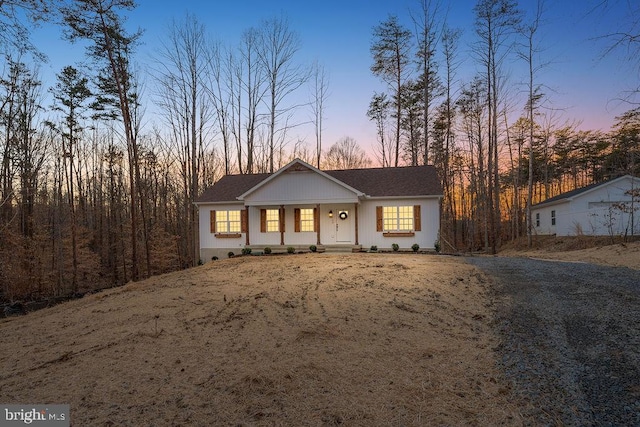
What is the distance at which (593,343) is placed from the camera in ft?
13.4

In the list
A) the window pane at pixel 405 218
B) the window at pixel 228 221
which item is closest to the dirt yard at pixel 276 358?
the window pane at pixel 405 218

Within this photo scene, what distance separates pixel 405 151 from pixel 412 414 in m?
26.0

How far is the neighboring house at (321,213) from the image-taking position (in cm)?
1546

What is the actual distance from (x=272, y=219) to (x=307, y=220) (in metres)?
1.87

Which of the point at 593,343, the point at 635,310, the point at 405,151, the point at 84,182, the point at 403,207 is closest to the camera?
the point at 593,343

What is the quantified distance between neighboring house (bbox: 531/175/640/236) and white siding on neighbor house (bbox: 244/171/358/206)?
1513 cm

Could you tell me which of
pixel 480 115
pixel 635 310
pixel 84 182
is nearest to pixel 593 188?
pixel 480 115

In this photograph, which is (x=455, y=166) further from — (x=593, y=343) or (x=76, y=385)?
(x=76, y=385)

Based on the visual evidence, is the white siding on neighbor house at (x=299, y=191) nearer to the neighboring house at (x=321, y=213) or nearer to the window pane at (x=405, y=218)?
the neighboring house at (x=321, y=213)

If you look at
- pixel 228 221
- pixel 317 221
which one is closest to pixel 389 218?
pixel 317 221

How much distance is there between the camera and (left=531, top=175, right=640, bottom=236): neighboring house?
723 inches

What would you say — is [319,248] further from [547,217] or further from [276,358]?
[547,217]

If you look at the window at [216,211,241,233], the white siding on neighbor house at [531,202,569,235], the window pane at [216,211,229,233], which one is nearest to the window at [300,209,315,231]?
the window at [216,211,241,233]

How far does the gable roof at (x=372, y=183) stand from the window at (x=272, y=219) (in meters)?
1.61
